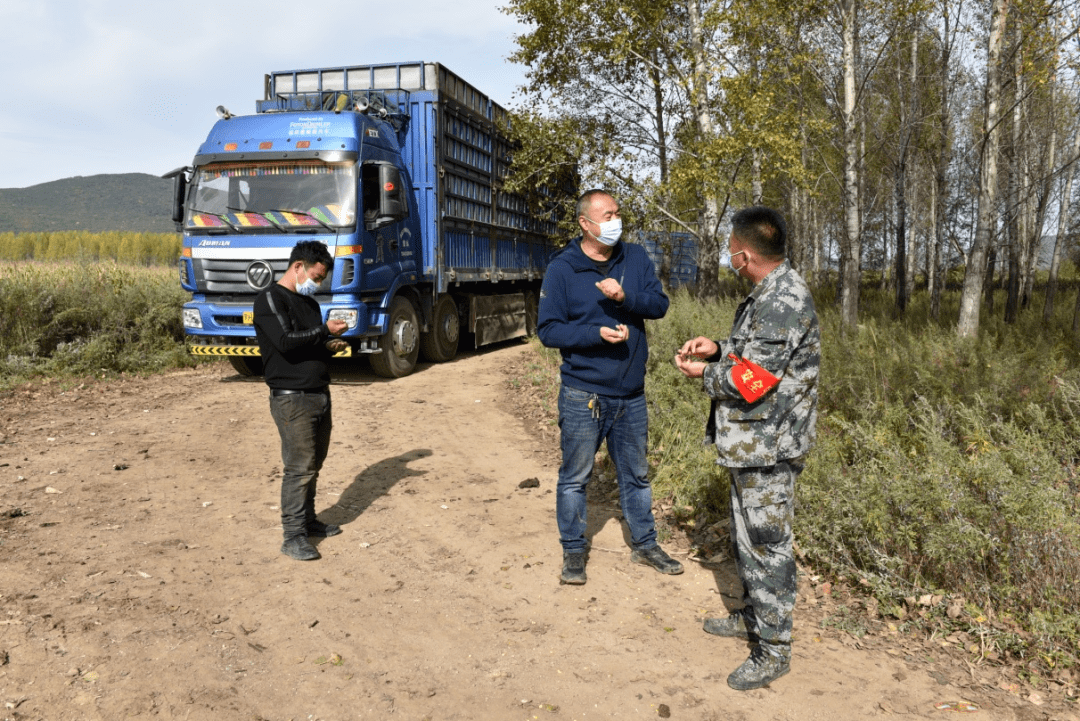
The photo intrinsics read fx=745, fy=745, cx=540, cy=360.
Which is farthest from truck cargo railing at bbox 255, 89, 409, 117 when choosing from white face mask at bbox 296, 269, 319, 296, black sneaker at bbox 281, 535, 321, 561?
black sneaker at bbox 281, 535, 321, 561

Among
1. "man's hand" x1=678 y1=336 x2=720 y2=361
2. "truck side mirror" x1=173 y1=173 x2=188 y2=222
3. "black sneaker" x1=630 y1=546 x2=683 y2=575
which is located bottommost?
"black sneaker" x1=630 y1=546 x2=683 y2=575

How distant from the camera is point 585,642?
3635 mm

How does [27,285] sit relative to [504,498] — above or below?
above

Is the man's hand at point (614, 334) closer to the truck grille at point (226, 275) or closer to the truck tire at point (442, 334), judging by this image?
the truck grille at point (226, 275)

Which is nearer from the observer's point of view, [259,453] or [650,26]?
[259,453]

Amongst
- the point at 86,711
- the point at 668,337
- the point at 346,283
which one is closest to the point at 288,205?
the point at 346,283

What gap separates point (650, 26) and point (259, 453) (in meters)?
13.9

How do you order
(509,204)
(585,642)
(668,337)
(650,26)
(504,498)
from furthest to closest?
(650,26) < (509,204) < (668,337) < (504,498) < (585,642)

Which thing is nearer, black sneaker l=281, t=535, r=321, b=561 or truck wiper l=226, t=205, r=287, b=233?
black sneaker l=281, t=535, r=321, b=561

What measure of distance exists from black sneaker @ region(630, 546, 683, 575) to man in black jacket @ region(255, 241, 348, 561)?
200 cm

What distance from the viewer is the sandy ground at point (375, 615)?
3.11 m

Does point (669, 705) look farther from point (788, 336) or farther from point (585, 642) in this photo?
point (788, 336)

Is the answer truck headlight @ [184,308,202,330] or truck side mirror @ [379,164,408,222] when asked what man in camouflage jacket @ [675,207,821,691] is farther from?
truck headlight @ [184,308,202,330]

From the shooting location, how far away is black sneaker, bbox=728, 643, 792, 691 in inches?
126
